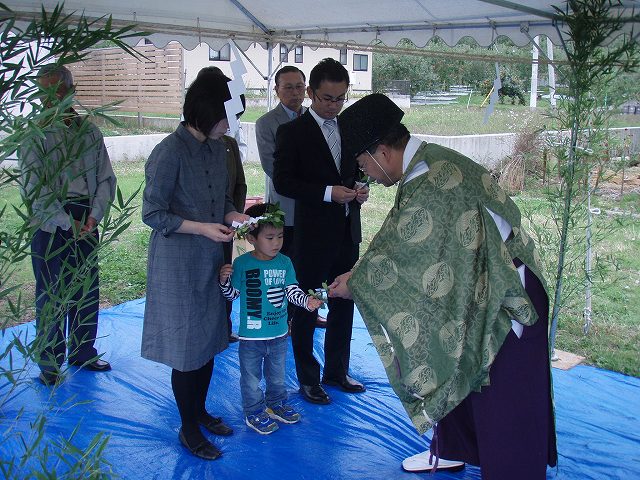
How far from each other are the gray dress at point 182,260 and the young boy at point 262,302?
0.19 m

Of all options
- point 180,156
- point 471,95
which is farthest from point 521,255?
point 471,95

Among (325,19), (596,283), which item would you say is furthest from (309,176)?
(596,283)

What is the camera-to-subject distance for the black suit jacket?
3.02m

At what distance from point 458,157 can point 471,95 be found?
16719 mm

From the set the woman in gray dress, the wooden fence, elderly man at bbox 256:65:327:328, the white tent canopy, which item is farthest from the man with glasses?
the wooden fence

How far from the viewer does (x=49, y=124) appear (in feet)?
4.19

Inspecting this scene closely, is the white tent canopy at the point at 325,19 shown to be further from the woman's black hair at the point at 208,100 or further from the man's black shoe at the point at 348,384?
the man's black shoe at the point at 348,384

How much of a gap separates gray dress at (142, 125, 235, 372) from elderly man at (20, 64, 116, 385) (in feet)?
0.79

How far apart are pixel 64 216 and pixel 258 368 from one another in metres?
1.27

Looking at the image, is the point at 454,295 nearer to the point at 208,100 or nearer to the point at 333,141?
the point at 208,100

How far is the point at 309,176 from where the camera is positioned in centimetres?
305

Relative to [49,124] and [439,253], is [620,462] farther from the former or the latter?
[49,124]

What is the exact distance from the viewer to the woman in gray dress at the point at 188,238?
2318mm

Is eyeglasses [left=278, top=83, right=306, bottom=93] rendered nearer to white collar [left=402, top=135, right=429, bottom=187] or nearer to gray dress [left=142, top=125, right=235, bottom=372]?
gray dress [left=142, top=125, right=235, bottom=372]
